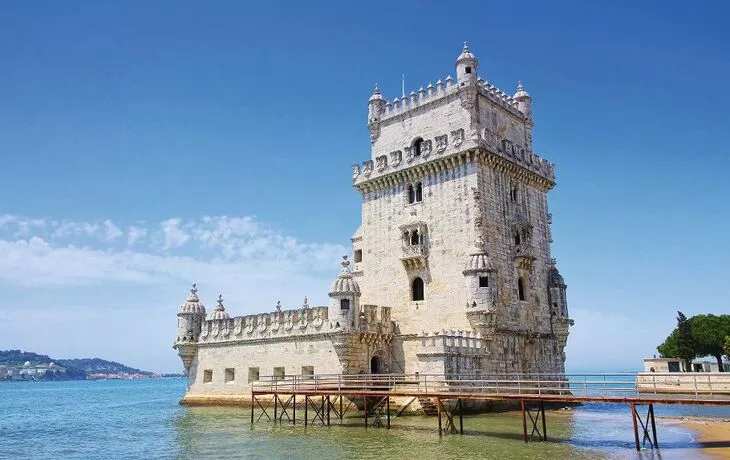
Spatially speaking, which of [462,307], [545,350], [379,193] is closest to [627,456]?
[462,307]

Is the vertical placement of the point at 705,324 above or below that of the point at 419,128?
below

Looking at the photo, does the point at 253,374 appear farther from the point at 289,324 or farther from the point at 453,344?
the point at 453,344

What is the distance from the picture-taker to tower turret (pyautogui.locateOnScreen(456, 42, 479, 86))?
3738cm

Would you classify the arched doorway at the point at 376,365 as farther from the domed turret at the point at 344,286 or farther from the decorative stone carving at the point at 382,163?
the decorative stone carving at the point at 382,163

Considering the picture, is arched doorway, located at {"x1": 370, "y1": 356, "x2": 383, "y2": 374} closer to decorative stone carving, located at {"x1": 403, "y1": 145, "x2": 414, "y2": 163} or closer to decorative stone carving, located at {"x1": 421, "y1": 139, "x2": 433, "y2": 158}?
decorative stone carving, located at {"x1": 403, "y1": 145, "x2": 414, "y2": 163}

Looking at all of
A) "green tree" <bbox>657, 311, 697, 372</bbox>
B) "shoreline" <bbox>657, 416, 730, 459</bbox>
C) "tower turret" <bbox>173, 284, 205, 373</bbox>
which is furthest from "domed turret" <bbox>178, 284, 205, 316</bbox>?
"green tree" <bbox>657, 311, 697, 372</bbox>

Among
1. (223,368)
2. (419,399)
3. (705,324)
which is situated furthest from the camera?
(705,324)

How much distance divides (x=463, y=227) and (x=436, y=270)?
9.91 feet

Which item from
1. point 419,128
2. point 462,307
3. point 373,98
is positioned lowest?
point 462,307

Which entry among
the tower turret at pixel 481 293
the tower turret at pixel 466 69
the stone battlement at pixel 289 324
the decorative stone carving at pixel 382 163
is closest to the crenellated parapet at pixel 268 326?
the stone battlement at pixel 289 324

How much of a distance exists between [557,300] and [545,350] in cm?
343

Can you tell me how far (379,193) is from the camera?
133 feet

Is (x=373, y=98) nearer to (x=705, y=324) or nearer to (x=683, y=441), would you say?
(x=683, y=441)

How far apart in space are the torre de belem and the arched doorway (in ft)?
0.59
